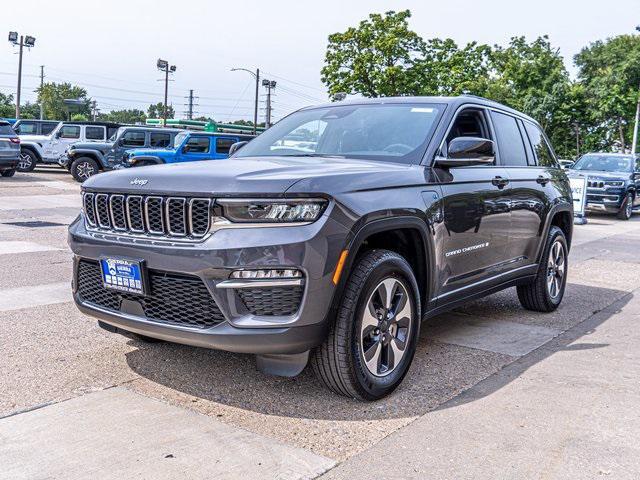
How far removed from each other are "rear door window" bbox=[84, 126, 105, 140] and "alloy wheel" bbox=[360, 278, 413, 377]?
78.2 ft

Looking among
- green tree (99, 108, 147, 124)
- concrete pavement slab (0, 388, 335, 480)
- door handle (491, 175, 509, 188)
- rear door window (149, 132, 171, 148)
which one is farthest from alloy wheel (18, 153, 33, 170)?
green tree (99, 108, 147, 124)

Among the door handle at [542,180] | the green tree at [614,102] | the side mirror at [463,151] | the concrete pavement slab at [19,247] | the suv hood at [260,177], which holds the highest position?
the green tree at [614,102]

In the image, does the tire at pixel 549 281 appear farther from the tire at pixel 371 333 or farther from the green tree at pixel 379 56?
the green tree at pixel 379 56

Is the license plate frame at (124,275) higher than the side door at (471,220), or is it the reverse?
the side door at (471,220)

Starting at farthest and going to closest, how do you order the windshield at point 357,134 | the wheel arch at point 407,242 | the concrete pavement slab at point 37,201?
the concrete pavement slab at point 37,201
the windshield at point 357,134
the wheel arch at point 407,242

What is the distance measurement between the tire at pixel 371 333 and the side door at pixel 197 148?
16040 mm

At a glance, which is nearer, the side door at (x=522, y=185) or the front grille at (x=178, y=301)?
the front grille at (x=178, y=301)

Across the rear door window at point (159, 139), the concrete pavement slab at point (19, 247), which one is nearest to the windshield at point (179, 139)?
the rear door window at point (159, 139)

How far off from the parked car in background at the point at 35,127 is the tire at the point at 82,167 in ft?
15.0

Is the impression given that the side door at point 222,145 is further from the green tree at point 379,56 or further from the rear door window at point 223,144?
the green tree at point 379,56

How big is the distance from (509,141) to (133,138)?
57.4 ft

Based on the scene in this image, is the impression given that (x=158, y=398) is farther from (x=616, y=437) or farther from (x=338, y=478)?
(x=616, y=437)

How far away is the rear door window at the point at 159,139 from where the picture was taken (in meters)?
20.9

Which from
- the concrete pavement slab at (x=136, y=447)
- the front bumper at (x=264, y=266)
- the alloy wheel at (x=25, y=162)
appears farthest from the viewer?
the alloy wheel at (x=25, y=162)
